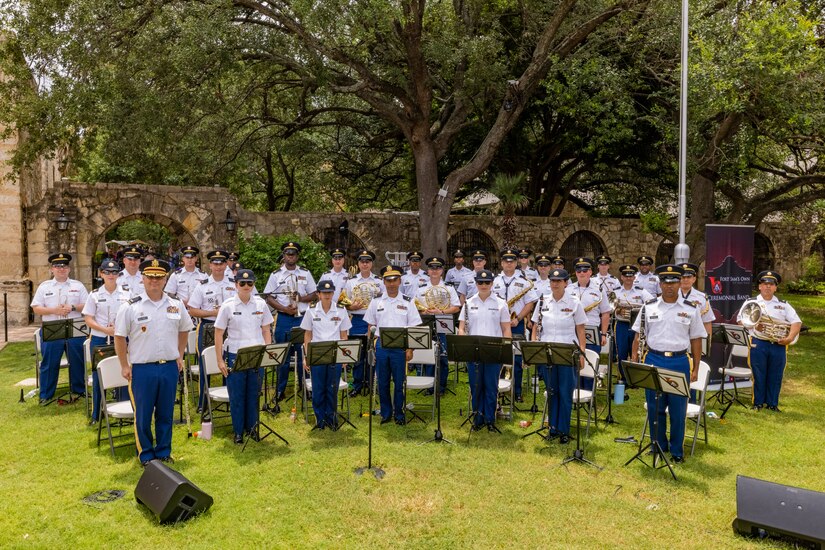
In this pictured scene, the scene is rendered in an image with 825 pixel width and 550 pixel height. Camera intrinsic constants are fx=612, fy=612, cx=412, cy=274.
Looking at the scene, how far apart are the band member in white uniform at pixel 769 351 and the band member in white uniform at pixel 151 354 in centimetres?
854

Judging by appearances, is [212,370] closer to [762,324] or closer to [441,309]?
[441,309]

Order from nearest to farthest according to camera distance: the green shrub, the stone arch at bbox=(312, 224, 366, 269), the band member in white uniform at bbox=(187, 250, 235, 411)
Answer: the band member in white uniform at bbox=(187, 250, 235, 411), the stone arch at bbox=(312, 224, 366, 269), the green shrub

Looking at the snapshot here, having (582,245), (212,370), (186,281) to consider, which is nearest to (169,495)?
(212,370)

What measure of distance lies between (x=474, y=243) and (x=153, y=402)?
1575cm

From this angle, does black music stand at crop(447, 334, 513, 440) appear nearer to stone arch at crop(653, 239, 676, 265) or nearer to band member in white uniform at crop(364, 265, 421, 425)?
band member in white uniform at crop(364, 265, 421, 425)

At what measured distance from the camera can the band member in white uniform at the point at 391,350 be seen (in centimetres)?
860

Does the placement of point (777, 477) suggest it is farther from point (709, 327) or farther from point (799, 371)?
point (799, 371)

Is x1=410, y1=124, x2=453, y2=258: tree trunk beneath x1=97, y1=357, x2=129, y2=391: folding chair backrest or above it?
above

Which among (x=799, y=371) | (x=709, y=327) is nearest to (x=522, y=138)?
(x=799, y=371)

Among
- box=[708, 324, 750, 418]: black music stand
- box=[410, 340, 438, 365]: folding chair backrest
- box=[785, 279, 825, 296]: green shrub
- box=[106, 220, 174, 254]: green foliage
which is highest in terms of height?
box=[106, 220, 174, 254]: green foliage

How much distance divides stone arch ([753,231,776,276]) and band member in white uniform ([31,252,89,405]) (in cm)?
2751

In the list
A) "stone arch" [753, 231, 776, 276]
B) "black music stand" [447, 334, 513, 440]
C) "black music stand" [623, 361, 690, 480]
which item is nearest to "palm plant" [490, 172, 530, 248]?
"black music stand" [447, 334, 513, 440]

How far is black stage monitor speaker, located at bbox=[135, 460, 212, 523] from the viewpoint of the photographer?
574cm

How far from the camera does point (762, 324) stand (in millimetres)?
9656
